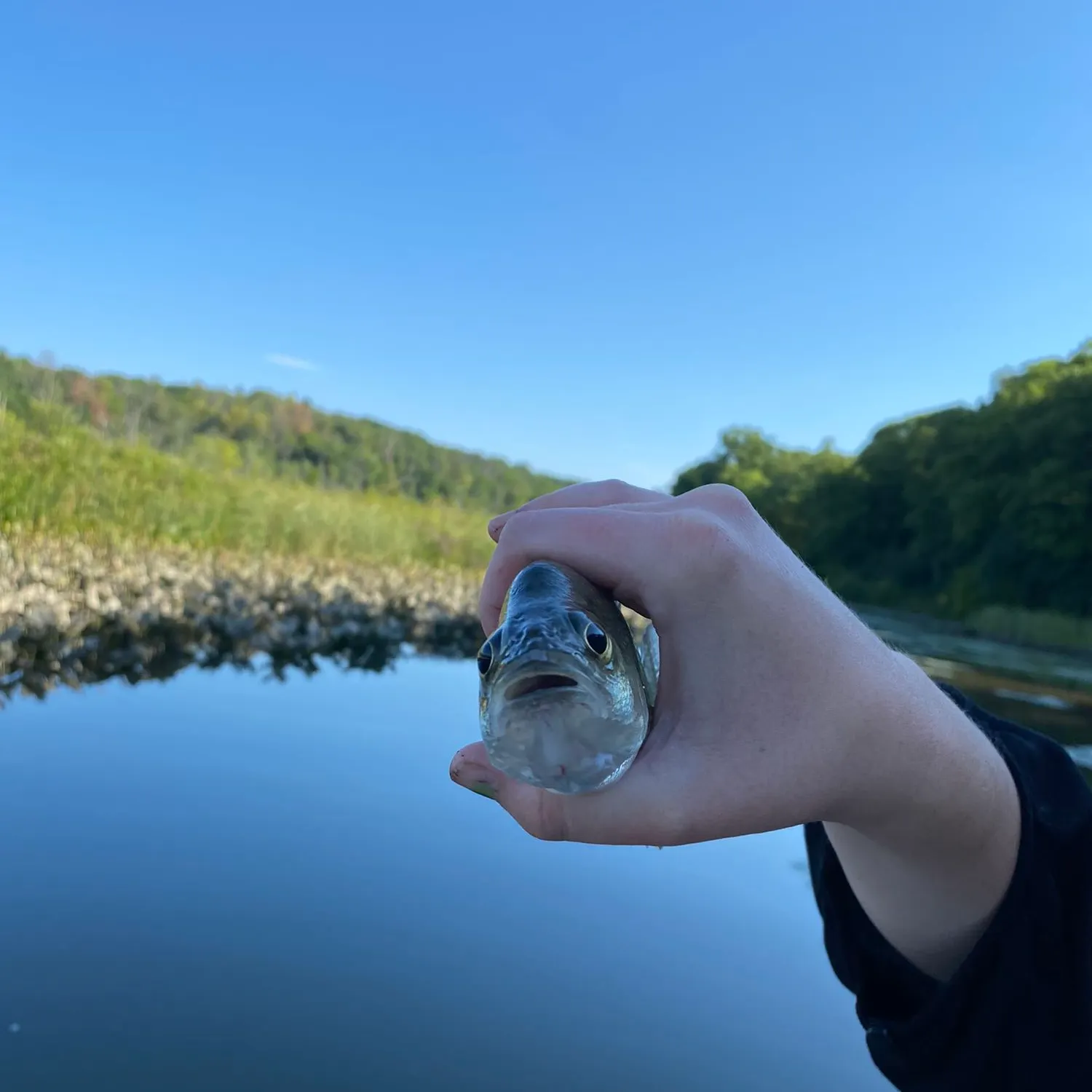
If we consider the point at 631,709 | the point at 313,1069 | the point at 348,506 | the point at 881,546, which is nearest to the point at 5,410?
the point at 348,506

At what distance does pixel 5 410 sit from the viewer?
304 inches

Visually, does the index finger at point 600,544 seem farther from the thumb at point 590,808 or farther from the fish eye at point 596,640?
the thumb at point 590,808

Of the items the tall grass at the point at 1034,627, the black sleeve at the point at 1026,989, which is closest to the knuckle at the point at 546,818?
the black sleeve at the point at 1026,989

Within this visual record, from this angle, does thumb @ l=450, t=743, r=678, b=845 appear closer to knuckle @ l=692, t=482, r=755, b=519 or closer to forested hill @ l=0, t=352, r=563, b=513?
knuckle @ l=692, t=482, r=755, b=519

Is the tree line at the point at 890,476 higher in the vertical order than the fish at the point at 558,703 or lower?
higher

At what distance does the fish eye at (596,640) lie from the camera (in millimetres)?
1168

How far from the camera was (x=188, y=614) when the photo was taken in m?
7.04

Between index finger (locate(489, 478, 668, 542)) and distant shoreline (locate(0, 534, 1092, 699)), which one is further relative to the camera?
distant shoreline (locate(0, 534, 1092, 699))

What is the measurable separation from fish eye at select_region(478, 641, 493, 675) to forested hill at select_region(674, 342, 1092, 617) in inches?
1177

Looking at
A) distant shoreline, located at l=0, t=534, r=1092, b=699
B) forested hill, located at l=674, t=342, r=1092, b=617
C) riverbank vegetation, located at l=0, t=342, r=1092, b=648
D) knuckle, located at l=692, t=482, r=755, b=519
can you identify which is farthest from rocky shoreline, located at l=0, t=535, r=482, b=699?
forested hill, located at l=674, t=342, r=1092, b=617

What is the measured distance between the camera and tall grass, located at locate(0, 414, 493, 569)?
766 cm

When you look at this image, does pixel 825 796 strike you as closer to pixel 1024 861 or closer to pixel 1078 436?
pixel 1024 861

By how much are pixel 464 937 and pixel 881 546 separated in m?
40.9

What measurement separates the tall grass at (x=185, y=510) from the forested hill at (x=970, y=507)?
859 inches
